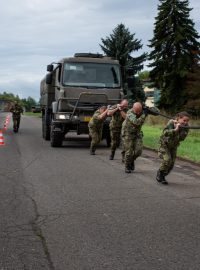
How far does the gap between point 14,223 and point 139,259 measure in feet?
6.55

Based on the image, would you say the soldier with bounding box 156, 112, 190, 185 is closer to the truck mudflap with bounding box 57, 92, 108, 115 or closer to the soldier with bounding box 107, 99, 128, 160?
the soldier with bounding box 107, 99, 128, 160

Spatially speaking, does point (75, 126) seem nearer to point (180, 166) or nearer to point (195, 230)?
point (180, 166)

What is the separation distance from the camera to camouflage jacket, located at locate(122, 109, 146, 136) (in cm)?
1138

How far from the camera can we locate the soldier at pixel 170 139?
9.51m

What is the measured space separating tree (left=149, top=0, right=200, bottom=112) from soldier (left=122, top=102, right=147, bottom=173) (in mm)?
36538

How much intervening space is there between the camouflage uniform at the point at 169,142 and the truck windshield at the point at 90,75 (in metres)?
7.77

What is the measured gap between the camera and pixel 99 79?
57.7 ft

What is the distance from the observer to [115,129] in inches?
552

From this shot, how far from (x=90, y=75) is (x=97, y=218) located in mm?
10953

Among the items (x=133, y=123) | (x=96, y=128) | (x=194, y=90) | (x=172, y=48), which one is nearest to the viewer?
(x=133, y=123)

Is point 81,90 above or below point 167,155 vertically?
above

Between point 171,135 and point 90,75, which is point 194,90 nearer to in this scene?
point 90,75

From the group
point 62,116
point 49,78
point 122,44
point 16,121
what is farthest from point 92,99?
point 122,44

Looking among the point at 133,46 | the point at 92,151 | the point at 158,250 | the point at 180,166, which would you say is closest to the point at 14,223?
the point at 158,250
